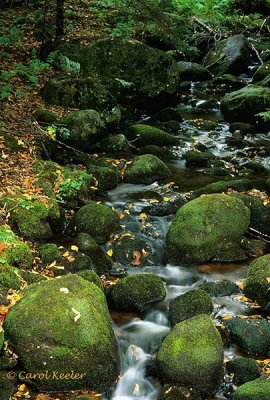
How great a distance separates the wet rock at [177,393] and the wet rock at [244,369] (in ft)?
1.86

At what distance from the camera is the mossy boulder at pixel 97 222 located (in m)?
7.76

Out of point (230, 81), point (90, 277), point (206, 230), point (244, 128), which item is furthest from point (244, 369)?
point (230, 81)

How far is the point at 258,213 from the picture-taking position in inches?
328

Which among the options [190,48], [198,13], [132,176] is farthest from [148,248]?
[198,13]

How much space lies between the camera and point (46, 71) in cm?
1320

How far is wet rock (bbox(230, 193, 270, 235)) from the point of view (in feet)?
27.0

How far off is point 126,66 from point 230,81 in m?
5.27

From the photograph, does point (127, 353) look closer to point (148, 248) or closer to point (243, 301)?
point (243, 301)

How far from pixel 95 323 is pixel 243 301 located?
8.15 feet

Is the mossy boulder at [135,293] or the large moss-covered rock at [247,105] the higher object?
the large moss-covered rock at [247,105]

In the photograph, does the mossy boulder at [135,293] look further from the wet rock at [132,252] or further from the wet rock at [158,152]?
the wet rock at [158,152]

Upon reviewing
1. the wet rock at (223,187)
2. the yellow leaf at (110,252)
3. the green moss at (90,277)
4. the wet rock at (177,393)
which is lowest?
the yellow leaf at (110,252)

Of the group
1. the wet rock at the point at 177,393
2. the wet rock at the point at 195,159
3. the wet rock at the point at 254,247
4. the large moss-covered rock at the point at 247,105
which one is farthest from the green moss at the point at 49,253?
the large moss-covered rock at the point at 247,105

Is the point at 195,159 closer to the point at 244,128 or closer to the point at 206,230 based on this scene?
the point at 244,128
